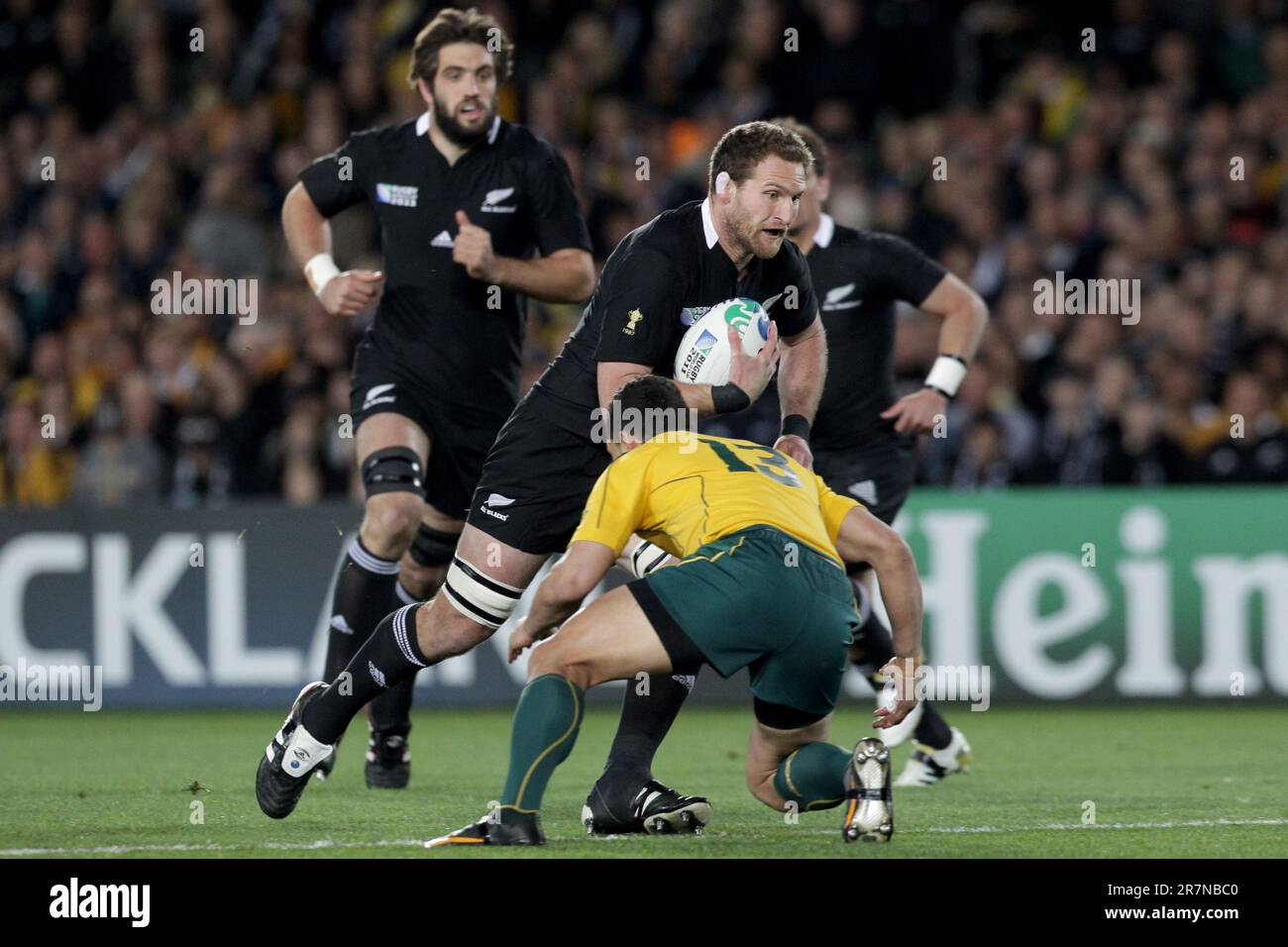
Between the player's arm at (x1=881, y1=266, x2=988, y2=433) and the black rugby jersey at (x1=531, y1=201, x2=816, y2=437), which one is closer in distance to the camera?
the black rugby jersey at (x1=531, y1=201, x2=816, y2=437)

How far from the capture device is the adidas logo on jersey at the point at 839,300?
8383 millimetres

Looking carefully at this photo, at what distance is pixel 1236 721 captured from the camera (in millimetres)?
10805

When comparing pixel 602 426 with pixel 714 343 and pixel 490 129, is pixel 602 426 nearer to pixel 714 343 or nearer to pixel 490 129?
pixel 714 343

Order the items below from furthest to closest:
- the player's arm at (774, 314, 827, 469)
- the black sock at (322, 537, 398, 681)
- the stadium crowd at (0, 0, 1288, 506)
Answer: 1. the stadium crowd at (0, 0, 1288, 506)
2. the black sock at (322, 537, 398, 681)
3. the player's arm at (774, 314, 827, 469)

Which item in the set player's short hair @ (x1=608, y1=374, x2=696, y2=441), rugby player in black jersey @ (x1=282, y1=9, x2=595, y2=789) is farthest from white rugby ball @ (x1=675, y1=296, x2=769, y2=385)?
rugby player in black jersey @ (x1=282, y1=9, x2=595, y2=789)

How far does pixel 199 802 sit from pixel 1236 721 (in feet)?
20.0

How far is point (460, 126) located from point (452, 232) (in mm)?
403

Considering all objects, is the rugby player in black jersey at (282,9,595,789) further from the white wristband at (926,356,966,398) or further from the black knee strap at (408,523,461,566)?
the white wristband at (926,356,966,398)

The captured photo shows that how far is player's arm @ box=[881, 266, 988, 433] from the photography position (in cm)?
829

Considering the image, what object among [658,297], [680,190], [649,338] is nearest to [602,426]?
[649,338]

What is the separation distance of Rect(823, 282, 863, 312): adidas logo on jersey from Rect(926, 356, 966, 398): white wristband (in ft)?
1.40

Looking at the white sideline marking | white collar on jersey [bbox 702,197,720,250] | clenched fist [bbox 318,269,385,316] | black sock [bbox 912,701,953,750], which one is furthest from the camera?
black sock [bbox 912,701,953,750]

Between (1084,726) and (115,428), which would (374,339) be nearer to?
(1084,726)

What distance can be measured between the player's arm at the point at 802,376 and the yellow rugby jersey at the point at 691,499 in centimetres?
97
